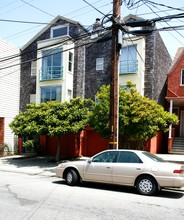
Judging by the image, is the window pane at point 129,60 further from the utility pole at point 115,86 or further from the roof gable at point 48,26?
the utility pole at point 115,86

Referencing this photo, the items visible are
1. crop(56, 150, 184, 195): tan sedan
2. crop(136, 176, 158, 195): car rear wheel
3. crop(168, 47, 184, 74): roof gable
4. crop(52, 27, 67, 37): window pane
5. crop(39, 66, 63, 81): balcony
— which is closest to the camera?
crop(56, 150, 184, 195): tan sedan

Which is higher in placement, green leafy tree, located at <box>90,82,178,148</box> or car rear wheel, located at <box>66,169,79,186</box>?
green leafy tree, located at <box>90,82,178,148</box>

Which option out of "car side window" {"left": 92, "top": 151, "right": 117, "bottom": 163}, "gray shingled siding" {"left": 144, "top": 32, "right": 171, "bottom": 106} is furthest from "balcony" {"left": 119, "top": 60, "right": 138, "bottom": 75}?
"car side window" {"left": 92, "top": 151, "right": 117, "bottom": 163}

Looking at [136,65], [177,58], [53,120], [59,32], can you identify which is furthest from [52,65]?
[177,58]

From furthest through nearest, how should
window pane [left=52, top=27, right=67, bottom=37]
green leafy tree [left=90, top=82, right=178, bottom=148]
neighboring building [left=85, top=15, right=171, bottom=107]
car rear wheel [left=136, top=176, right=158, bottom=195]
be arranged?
window pane [left=52, top=27, right=67, bottom=37] → neighboring building [left=85, top=15, right=171, bottom=107] → green leafy tree [left=90, top=82, right=178, bottom=148] → car rear wheel [left=136, top=176, right=158, bottom=195]

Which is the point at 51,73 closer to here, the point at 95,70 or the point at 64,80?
the point at 64,80

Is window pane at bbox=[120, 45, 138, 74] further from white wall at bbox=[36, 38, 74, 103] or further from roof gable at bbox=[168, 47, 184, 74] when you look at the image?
white wall at bbox=[36, 38, 74, 103]

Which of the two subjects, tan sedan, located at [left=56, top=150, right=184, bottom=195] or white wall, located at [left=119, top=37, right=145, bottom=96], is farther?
white wall, located at [left=119, top=37, right=145, bottom=96]

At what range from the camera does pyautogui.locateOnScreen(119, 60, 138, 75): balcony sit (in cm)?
2164

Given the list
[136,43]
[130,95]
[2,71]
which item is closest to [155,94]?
[136,43]

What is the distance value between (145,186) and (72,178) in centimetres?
284

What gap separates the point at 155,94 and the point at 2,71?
41.7 ft

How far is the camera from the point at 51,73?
24047mm

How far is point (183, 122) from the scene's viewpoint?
81.2 feet
